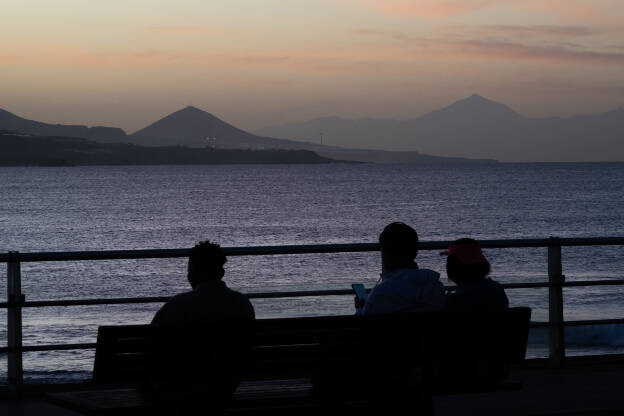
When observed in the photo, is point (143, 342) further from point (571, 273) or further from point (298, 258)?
point (298, 258)

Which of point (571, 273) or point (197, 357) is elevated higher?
point (197, 357)

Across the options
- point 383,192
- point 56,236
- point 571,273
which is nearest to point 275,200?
point 383,192

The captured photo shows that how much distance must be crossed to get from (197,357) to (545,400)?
2.89m

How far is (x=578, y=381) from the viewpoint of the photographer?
674 cm

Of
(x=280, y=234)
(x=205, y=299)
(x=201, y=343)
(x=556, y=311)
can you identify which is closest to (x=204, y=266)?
(x=205, y=299)

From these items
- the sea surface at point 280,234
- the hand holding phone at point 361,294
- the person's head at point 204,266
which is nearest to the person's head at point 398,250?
the hand holding phone at point 361,294

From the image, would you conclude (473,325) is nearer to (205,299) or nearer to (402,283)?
(402,283)

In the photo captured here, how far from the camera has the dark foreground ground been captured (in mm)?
5883

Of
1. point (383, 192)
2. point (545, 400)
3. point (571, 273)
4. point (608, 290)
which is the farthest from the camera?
point (383, 192)

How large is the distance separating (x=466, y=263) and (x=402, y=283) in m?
0.34

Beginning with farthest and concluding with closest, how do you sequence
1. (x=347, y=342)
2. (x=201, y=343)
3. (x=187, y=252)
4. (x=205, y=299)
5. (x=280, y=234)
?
(x=280, y=234), (x=187, y=252), (x=205, y=299), (x=347, y=342), (x=201, y=343)

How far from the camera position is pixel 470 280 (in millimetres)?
4746

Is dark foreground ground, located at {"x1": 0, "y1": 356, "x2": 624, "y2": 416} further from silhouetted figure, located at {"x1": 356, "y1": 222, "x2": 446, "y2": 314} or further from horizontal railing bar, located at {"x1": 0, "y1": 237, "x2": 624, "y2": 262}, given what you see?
silhouetted figure, located at {"x1": 356, "y1": 222, "x2": 446, "y2": 314}

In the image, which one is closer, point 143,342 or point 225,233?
point 143,342
